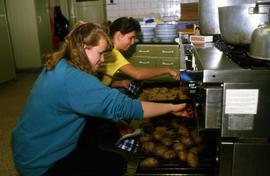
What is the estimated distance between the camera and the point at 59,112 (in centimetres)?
113

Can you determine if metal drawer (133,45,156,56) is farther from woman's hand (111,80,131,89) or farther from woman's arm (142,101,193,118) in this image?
woman's arm (142,101,193,118)

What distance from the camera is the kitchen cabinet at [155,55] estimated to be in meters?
3.43

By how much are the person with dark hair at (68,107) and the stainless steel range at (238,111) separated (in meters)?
0.28

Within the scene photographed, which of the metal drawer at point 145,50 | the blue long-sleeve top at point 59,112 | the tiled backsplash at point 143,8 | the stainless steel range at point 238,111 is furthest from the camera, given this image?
the tiled backsplash at point 143,8

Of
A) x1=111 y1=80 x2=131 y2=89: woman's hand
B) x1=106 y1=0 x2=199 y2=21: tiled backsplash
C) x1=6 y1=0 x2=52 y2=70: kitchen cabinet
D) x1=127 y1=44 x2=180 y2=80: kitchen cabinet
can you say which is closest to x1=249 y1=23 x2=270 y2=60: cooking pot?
x1=111 y1=80 x2=131 y2=89: woman's hand

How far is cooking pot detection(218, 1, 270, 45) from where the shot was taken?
Result: 1130 mm

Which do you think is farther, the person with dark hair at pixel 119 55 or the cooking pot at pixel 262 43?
the person with dark hair at pixel 119 55

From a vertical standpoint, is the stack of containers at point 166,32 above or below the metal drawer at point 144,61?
above

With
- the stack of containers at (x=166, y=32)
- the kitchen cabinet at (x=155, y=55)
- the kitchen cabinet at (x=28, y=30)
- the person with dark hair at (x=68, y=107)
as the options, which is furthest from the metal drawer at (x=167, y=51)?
the kitchen cabinet at (x=28, y=30)

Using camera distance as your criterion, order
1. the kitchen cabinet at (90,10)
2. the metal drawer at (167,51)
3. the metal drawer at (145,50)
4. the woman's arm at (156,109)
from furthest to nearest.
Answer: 1. the kitchen cabinet at (90,10)
2. the metal drawer at (145,50)
3. the metal drawer at (167,51)
4. the woman's arm at (156,109)

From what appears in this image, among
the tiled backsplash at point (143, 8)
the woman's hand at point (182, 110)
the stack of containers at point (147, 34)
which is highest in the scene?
the tiled backsplash at point (143, 8)

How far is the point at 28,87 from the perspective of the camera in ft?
14.4

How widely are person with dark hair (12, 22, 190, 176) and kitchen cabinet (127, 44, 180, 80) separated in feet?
7.30

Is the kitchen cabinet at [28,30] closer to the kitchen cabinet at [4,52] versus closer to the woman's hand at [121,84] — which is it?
the kitchen cabinet at [4,52]
